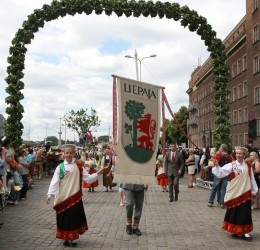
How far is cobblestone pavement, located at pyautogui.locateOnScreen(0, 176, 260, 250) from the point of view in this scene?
312 inches

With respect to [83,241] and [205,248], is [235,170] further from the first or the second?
[83,241]

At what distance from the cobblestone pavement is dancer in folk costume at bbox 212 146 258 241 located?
0.74 ft

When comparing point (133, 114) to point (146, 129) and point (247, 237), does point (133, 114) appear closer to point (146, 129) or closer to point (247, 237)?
point (146, 129)

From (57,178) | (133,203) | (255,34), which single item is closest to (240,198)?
(133,203)

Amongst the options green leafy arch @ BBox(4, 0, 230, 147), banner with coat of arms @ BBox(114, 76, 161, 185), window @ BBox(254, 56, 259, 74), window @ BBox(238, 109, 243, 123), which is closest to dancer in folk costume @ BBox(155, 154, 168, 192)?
green leafy arch @ BBox(4, 0, 230, 147)

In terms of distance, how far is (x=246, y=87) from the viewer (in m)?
48.9

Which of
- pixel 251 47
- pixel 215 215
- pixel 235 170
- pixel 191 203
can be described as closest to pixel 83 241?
pixel 235 170

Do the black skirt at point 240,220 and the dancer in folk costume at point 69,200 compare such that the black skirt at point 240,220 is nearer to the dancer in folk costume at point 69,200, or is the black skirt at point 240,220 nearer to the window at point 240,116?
the dancer in folk costume at point 69,200

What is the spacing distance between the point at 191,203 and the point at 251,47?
34059mm

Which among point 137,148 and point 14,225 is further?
point 14,225

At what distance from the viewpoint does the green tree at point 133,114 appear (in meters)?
8.42

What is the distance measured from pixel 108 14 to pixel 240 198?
696 centimetres

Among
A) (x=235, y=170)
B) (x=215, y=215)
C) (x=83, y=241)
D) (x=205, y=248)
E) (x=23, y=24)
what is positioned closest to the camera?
(x=205, y=248)

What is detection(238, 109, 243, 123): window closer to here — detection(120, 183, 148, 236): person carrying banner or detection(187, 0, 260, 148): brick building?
detection(187, 0, 260, 148): brick building
